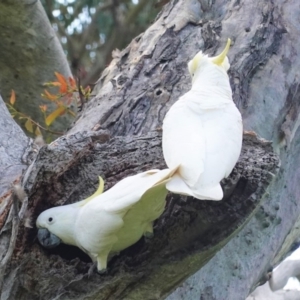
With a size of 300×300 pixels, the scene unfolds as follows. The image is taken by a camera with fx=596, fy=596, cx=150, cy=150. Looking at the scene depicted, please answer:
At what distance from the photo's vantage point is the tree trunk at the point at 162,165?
0.59 m

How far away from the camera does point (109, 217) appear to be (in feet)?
1.76

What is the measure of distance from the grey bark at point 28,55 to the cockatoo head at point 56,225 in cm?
97

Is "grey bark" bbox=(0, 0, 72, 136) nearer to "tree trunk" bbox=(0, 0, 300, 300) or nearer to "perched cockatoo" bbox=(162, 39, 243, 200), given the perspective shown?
"tree trunk" bbox=(0, 0, 300, 300)

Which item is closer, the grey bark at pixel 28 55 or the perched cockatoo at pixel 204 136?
the perched cockatoo at pixel 204 136

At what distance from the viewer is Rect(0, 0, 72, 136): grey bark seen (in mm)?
1466

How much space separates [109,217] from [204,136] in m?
0.12

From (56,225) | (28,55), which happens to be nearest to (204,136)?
(56,225)

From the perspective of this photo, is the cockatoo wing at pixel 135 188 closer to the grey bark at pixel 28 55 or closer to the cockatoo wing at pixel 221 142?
the cockatoo wing at pixel 221 142

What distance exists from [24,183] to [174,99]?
30cm

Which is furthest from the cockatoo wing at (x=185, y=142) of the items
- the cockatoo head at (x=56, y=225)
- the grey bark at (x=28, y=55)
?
the grey bark at (x=28, y=55)

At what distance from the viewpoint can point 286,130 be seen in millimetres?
883

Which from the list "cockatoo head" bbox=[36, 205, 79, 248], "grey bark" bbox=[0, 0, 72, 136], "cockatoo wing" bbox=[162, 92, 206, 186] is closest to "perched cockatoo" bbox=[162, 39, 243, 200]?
"cockatoo wing" bbox=[162, 92, 206, 186]

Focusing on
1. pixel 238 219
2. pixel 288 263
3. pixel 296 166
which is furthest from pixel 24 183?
pixel 288 263

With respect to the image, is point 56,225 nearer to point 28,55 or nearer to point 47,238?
point 47,238
